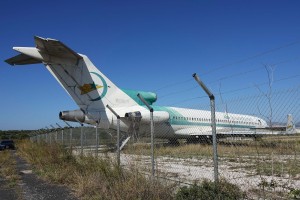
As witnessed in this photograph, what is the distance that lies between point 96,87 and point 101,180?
1291 centimetres

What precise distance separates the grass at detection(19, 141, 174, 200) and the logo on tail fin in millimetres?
8083

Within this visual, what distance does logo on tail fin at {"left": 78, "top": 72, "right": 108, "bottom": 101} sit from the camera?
65.9ft

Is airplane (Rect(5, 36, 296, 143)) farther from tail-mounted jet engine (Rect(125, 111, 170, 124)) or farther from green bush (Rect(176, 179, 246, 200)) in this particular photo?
green bush (Rect(176, 179, 246, 200))

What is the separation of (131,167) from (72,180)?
8.66 feet

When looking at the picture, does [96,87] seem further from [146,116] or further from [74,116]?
[146,116]

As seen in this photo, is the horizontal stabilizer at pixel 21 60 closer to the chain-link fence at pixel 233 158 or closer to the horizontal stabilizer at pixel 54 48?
the horizontal stabilizer at pixel 54 48

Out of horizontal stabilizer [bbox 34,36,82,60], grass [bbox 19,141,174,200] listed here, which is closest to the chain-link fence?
grass [bbox 19,141,174,200]

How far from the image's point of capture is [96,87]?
20.4m

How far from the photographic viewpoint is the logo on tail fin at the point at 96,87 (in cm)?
2008

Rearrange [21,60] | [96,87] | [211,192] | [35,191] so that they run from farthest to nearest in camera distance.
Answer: [96,87] → [21,60] → [35,191] → [211,192]

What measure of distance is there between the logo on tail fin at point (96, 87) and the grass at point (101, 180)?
8.08 m

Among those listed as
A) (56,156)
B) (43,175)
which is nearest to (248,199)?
(43,175)

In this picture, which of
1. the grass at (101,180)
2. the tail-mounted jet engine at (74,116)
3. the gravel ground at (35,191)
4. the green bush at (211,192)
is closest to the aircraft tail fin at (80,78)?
the tail-mounted jet engine at (74,116)

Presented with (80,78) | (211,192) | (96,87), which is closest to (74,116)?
(96,87)
